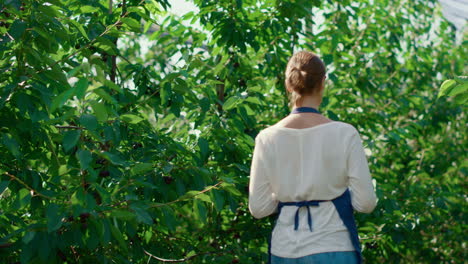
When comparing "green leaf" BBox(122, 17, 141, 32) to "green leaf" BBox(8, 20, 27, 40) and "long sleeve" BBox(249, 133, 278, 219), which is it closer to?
"green leaf" BBox(8, 20, 27, 40)

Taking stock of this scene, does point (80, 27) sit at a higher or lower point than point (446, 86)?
higher

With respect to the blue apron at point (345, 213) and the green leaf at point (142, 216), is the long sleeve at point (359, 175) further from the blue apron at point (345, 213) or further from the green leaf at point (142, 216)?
the green leaf at point (142, 216)

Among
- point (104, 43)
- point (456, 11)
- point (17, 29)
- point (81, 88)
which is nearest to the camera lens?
point (81, 88)

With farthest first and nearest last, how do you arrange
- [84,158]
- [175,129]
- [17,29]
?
[175,129], [17,29], [84,158]

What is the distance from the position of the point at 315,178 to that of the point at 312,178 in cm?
1

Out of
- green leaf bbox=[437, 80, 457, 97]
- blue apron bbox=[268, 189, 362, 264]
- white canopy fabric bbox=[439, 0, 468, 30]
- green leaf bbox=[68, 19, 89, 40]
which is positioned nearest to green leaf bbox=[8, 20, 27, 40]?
green leaf bbox=[68, 19, 89, 40]

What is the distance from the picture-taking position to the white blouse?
87.6 inches

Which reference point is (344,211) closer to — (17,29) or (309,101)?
(309,101)

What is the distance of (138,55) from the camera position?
8.55m

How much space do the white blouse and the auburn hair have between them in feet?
0.45

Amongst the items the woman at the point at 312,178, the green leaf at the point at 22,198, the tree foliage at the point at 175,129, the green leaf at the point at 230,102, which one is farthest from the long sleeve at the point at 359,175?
the green leaf at the point at 22,198

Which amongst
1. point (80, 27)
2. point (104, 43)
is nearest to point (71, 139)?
point (104, 43)

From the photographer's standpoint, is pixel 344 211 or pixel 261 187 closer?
pixel 344 211

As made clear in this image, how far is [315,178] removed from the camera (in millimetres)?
2260
